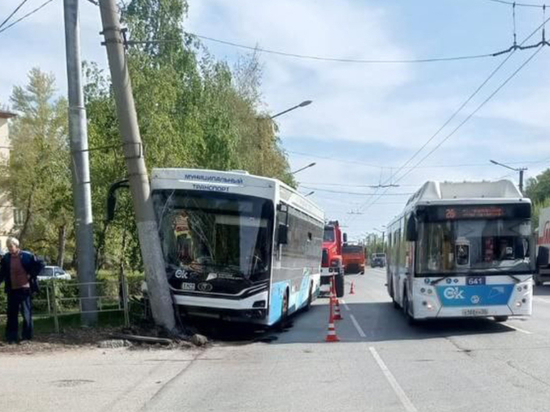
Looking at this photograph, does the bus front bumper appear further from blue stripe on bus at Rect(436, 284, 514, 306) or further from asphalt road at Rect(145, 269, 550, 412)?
blue stripe on bus at Rect(436, 284, 514, 306)

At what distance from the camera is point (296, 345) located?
565 inches

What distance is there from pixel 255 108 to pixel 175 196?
27.4 metres

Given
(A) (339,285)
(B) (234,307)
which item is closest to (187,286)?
(B) (234,307)

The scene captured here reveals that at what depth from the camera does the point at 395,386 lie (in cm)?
967

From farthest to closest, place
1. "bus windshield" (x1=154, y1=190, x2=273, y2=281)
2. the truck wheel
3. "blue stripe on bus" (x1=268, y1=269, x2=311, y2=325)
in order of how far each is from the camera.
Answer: the truck wheel < "blue stripe on bus" (x1=268, y1=269, x2=311, y2=325) < "bus windshield" (x1=154, y1=190, x2=273, y2=281)

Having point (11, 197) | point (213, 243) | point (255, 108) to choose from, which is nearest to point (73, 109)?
point (213, 243)

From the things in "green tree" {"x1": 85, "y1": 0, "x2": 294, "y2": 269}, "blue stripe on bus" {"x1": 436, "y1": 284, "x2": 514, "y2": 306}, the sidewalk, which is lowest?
the sidewalk

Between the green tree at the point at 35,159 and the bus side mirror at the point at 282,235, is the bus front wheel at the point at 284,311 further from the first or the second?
the green tree at the point at 35,159

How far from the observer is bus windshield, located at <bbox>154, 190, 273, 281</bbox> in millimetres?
14633

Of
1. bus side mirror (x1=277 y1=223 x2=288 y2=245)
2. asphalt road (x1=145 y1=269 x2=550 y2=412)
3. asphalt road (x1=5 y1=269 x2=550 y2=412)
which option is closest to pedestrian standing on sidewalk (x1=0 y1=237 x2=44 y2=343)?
asphalt road (x1=5 y1=269 x2=550 y2=412)

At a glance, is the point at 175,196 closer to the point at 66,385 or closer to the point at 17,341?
the point at 17,341

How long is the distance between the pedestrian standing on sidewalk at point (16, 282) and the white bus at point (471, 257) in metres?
7.83

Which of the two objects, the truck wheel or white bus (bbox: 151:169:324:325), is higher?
white bus (bbox: 151:169:324:325)

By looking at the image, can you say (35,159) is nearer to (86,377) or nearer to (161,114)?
(161,114)
